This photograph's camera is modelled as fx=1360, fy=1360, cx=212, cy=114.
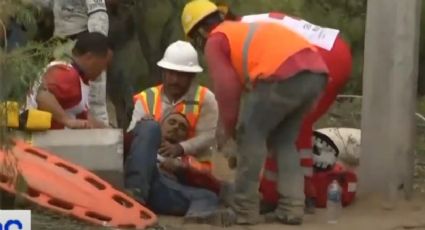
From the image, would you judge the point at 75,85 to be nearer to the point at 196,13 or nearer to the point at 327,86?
the point at 196,13

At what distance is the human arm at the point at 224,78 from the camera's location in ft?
24.1

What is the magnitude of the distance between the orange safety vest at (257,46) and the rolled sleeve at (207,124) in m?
0.79

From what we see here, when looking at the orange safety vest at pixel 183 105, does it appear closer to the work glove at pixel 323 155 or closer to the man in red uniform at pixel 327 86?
the man in red uniform at pixel 327 86

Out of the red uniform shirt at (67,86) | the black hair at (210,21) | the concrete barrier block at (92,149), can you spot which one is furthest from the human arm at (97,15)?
the concrete barrier block at (92,149)

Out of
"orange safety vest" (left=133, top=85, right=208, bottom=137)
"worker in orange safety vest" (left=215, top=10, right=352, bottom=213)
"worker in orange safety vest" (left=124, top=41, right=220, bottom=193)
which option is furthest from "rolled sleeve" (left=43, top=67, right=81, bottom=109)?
"worker in orange safety vest" (left=215, top=10, right=352, bottom=213)

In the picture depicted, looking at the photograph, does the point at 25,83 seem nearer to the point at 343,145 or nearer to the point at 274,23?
the point at 274,23

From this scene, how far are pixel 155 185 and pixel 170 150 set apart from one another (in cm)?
36

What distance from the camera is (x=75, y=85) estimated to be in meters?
7.84

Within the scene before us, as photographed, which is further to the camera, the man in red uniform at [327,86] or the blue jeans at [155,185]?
the man in red uniform at [327,86]

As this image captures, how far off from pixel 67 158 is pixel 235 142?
0.94m

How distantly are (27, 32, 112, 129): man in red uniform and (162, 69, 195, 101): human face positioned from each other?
39 centimetres

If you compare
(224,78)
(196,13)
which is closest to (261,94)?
(224,78)

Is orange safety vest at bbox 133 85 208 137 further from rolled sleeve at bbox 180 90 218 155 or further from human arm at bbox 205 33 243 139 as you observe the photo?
human arm at bbox 205 33 243 139

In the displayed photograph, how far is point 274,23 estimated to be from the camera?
7574 mm
